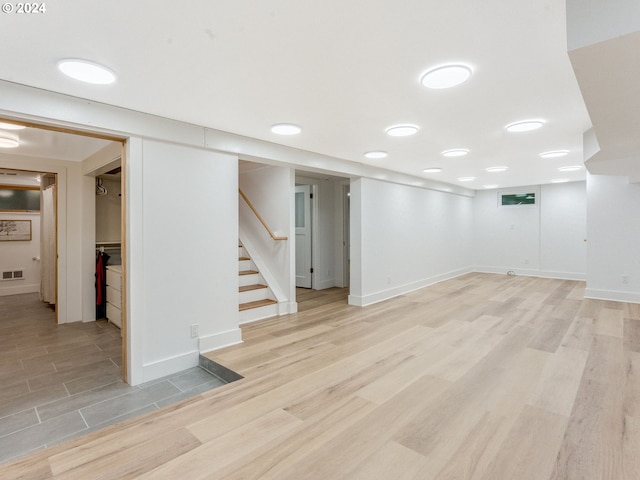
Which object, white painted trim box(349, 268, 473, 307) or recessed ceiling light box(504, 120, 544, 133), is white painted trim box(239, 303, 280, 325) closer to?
white painted trim box(349, 268, 473, 307)

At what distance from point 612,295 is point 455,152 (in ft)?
12.7

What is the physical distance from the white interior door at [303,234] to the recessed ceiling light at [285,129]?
350cm

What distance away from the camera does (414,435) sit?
5.98 ft

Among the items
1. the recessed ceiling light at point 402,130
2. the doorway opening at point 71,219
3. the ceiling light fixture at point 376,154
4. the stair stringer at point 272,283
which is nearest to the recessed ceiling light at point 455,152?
the ceiling light fixture at point 376,154

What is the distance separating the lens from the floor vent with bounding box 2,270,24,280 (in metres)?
6.57

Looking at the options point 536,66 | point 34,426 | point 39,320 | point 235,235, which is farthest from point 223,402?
point 39,320

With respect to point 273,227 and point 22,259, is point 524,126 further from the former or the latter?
point 22,259

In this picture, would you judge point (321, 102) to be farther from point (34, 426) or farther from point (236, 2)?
point (34, 426)

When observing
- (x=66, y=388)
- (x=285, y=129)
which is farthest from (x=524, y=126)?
(x=66, y=388)

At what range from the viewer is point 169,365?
2.89 m

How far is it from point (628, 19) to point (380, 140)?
2.56 metres

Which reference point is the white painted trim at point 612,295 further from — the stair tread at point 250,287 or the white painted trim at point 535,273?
the stair tread at point 250,287

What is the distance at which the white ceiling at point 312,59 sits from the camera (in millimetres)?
1433

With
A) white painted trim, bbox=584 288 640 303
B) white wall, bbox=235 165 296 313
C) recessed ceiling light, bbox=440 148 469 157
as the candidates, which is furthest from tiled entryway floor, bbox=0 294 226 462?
white painted trim, bbox=584 288 640 303
